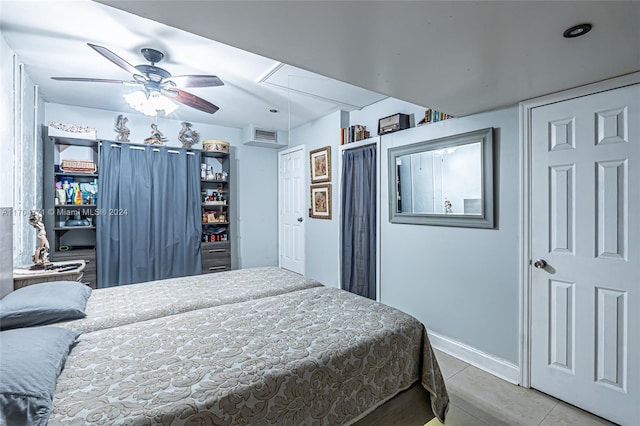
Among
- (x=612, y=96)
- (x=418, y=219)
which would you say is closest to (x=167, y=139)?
(x=418, y=219)

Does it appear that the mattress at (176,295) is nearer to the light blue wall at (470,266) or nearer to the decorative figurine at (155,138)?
the light blue wall at (470,266)

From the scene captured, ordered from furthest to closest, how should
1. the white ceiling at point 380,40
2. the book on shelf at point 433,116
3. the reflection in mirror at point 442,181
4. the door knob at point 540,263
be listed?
1. the book on shelf at point 433,116
2. the reflection in mirror at point 442,181
3. the door knob at point 540,263
4. the white ceiling at point 380,40

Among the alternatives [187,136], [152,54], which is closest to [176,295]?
[152,54]

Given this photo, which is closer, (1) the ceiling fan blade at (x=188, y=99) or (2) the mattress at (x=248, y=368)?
(2) the mattress at (x=248, y=368)

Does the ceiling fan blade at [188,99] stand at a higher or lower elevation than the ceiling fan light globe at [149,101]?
higher

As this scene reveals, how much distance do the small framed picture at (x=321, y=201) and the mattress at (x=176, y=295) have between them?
1.43 m

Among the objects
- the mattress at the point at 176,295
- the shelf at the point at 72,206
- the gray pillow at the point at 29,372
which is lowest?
the mattress at the point at 176,295

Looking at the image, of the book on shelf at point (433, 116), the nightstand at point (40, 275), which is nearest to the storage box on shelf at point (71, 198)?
the nightstand at point (40, 275)

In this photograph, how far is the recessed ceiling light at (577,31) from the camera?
4.20 ft

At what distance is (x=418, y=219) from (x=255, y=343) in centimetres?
205

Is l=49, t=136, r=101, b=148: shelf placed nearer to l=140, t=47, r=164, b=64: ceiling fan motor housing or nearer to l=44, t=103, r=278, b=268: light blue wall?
l=44, t=103, r=278, b=268: light blue wall

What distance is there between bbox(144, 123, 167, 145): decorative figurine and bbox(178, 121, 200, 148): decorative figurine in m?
0.26

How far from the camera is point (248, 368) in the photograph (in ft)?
4.13

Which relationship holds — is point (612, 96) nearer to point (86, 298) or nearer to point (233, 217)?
point (86, 298)
